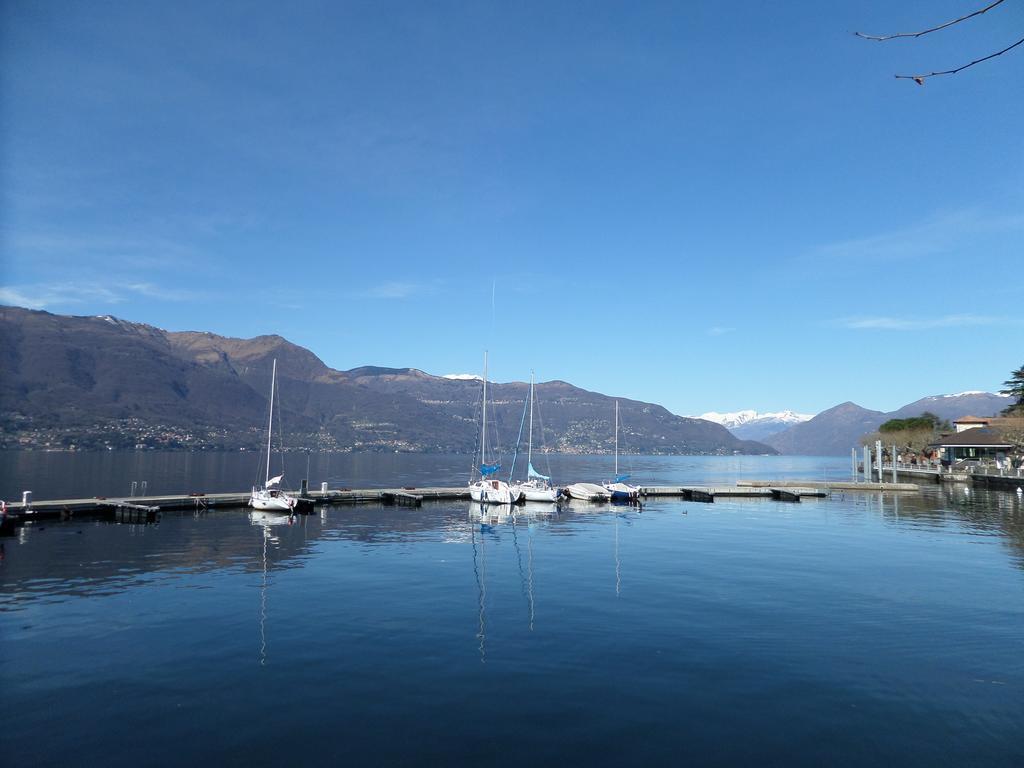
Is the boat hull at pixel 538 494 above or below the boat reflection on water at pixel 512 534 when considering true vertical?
above

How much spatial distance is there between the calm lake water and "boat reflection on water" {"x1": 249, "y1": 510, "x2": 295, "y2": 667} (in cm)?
28

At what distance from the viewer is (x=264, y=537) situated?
51906 mm

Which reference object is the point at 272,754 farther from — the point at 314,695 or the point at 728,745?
the point at 728,745

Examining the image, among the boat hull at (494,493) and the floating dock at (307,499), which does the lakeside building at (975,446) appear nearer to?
the floating dock at (307,499)

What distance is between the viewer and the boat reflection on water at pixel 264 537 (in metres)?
23.6

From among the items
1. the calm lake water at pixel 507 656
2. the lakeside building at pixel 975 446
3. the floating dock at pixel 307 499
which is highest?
the lakeside building at pixel 975 446

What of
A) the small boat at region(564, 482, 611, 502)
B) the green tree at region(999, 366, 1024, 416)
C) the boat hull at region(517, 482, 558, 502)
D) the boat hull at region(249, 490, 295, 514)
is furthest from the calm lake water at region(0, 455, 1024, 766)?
the green tree at region(999, 366, 1024, 416)

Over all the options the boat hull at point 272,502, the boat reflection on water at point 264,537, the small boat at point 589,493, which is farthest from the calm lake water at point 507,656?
the small boat at point 589,493

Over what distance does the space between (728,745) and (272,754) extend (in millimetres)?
10959

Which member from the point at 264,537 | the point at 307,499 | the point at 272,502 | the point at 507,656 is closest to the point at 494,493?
the point at 307,499

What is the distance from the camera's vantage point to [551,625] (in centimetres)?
2606

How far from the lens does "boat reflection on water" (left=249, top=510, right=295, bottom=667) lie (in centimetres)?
2364

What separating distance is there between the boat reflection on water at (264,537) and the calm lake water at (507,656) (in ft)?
0.93

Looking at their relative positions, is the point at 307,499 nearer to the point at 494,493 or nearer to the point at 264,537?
the point at 264,537
